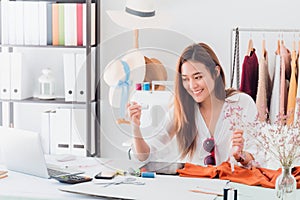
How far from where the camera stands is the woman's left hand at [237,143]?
10.0 ft

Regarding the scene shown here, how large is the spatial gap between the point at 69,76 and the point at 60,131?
412 mm

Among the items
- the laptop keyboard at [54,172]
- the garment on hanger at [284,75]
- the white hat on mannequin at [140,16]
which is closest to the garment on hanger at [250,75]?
the garment on hanger at [284,75]

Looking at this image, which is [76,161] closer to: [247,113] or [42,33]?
[247,113]

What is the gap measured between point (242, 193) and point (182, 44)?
245 cm

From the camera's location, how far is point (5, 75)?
486 cm

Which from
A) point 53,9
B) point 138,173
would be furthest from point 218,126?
point 53,9

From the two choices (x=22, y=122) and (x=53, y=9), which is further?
(x=22, y=122)

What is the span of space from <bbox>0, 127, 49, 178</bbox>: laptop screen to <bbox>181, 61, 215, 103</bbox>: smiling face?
74 centimetres

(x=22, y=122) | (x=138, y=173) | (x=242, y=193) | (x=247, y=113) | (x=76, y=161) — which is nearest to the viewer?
(x=242, y=193)

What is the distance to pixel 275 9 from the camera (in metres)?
4.72

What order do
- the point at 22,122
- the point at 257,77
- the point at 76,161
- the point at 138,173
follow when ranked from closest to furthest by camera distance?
the point at 138,173, the point at 76,161, the point at 257,77, the point at 22,122

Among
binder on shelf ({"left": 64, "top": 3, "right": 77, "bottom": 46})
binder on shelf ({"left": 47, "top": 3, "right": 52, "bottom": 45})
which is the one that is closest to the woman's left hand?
binder on shelf ({"left": 64, "top": 3, "right": 77, "bottom": 46})

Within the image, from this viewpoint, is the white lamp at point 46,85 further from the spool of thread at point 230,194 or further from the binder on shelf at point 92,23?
the spool of thread at point 230,194

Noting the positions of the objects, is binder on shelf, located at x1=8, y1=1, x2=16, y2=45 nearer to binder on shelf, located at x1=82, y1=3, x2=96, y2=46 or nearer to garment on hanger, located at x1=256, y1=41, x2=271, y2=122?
binder on shelf, located at x1=82, y1=3, x2=96, y2=46
